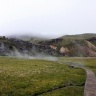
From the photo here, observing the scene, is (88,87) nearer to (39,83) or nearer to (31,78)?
(39,83)

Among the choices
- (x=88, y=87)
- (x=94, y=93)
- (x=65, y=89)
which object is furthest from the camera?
(x=65, y=89)

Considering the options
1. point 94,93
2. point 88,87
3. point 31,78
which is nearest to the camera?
point 94,93

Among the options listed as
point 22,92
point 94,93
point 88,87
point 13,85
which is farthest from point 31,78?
point 94,93

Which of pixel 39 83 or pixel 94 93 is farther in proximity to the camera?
pixel 39 83

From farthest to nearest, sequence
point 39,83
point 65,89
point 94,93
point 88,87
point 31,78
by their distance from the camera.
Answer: point 31,78 < point 39,83 < point 65,89 < point 88,87 < point 94,93

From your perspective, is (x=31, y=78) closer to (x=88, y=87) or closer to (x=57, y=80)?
(x=57, y=80)

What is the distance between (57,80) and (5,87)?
1069cm

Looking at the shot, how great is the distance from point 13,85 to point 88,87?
10574mm

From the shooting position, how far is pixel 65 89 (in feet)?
124

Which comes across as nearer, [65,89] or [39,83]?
[65,89]

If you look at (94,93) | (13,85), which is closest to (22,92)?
(13,85)

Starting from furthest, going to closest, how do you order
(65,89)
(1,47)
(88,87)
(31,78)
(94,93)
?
(1,47)
(31,78)
(65,89)
(88,87)
(94,93)

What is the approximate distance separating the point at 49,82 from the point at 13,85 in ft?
20.6

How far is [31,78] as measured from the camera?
44.5 metres
